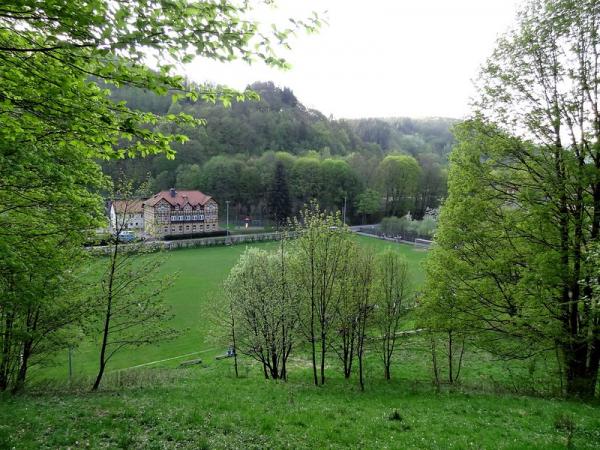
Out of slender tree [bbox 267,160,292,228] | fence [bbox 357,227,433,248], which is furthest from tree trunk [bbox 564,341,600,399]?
slender tree [bbox 267,160,292,228]

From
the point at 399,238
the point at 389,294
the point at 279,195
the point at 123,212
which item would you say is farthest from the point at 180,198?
the point at 389,294

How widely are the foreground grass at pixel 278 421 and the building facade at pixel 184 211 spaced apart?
68342 millimetres

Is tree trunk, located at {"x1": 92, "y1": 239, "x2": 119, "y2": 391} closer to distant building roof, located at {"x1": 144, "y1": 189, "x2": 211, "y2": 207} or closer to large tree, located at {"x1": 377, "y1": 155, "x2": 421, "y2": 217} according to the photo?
distant building roof, located at {"x1": 144, "y1": 189, "x2": 211, "y2": 207}

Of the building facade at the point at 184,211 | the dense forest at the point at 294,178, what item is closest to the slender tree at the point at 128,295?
the building facade at the point at 184,211

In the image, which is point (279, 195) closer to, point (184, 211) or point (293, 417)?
point (184, 211)

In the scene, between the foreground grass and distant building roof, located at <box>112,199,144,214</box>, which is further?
distant building roof, located at <box>112,199,144,214</box>

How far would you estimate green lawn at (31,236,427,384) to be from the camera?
23.6 m

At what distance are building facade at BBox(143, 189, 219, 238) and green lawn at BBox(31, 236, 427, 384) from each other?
13.1 m

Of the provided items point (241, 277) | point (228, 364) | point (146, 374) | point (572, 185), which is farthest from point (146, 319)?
point (572, 185)

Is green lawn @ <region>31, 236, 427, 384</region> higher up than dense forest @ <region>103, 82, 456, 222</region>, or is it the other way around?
dense forest @ <region>103, 82, 456, 222</region>

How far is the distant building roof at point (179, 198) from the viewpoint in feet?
258

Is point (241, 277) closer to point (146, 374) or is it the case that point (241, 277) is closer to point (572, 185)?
point (146, 374)

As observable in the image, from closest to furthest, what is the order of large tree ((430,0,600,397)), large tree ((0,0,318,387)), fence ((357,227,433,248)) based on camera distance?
large tree ((0,0,318,387)), large tree ((430,0,600,397)), fence ((357,227,433,248))

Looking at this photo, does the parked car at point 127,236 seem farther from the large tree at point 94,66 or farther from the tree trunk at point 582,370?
the tree trunk at point 582,370
